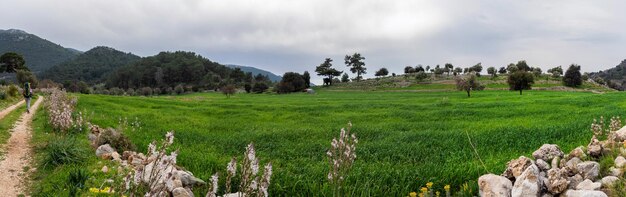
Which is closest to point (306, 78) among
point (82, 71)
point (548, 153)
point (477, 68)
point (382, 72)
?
point (382, 72)

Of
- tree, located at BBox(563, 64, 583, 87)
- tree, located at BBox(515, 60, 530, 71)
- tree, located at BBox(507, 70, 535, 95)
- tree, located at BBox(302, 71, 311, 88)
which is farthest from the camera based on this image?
tree, located at BBox(302, 71, 311, 88)

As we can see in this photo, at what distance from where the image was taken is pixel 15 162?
10.8 meters

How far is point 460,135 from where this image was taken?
49.0 ft

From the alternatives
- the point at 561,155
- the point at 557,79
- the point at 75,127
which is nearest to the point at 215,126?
the point at 75,127

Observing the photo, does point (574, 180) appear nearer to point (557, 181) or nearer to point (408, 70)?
point (557, 181)

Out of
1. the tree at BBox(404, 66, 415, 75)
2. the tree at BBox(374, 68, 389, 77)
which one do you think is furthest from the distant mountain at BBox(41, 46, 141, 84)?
the tree at BBox(404, 66, 415, 75)

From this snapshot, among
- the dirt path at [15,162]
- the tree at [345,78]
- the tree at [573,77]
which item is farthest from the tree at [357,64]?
the dirt path at [15,162]

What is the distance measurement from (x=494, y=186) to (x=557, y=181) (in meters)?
1.03

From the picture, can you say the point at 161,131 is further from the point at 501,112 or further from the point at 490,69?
the point at 490,69

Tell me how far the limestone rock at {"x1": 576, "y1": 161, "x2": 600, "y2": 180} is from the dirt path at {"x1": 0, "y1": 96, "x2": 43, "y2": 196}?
37.3ft

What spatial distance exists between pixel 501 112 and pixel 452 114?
2.83m

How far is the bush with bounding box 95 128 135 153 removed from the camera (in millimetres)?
12438

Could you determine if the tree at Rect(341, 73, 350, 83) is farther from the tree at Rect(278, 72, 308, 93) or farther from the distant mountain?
the distant mountain

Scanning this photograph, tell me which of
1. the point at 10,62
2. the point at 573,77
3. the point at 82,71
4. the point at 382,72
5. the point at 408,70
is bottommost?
the point at 573,77
